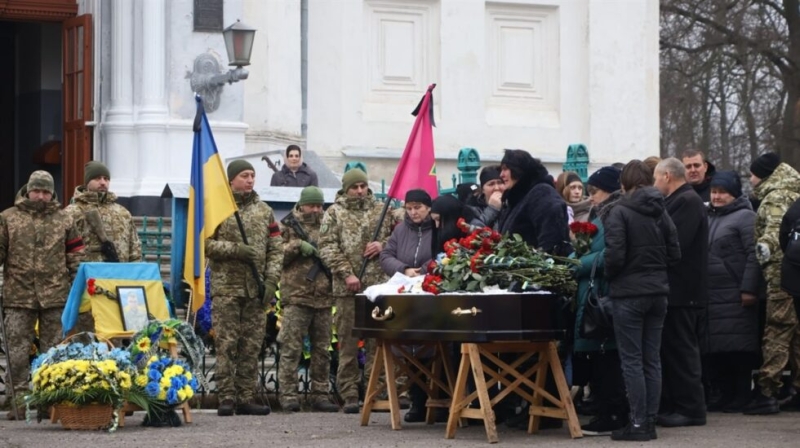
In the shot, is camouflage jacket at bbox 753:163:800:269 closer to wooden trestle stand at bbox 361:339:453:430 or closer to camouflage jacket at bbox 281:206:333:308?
wooden trestle stand at bbox 361:339:453:430

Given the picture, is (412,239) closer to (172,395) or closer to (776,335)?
(172,395)

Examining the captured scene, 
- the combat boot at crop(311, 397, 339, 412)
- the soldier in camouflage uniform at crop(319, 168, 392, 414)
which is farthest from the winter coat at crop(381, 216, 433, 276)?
the combat boot at crop(311, 397, 339, 412)

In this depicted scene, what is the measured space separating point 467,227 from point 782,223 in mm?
2294

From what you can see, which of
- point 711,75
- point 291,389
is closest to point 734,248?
point 291,389

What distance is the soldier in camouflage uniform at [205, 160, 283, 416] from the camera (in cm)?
1477

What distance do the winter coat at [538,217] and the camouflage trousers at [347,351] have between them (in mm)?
2474

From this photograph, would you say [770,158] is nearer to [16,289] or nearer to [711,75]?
[16,289]

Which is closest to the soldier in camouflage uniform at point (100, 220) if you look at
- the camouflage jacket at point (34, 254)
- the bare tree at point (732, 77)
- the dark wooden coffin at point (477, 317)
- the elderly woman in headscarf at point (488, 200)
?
the camouflage jacket at point (34, 254)

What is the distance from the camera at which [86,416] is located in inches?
528

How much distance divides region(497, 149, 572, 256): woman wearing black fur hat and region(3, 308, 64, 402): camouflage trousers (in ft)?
13.0

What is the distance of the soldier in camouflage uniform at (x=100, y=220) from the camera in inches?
595

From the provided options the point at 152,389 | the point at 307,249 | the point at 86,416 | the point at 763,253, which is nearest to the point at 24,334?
the point at 86,416

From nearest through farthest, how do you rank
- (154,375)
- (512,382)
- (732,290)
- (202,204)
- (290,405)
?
(512,382) → (154,375) → (732,290) → (202,204) → (290,405)

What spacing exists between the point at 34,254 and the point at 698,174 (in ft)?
17.9
